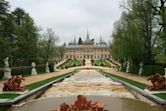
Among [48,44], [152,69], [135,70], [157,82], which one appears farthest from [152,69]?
[48,44]

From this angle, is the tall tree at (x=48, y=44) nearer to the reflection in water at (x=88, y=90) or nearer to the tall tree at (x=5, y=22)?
the tall tree at (x=5, y=22)

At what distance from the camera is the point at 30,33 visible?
5666cm

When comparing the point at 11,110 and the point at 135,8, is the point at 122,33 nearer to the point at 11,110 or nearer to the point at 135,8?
the point at 135,8

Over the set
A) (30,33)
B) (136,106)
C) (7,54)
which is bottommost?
(136,106)

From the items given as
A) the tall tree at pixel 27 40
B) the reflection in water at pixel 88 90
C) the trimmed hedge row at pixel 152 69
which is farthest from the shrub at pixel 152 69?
the tall tree at pixel 27 40

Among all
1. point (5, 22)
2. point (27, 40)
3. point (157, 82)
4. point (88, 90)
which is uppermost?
point (5, 22)

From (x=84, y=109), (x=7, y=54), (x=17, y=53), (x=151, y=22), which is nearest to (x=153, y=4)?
(x=151, y=22)

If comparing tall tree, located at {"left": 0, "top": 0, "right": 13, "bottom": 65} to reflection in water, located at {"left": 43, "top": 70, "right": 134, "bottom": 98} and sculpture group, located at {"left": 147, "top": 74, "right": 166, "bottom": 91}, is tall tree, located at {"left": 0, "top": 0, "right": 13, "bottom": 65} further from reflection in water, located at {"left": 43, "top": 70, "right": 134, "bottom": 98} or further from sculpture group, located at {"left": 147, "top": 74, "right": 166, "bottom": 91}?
sculpture group, located at {"left": 147, "top": 74, "right": 166, "bottom": 91}

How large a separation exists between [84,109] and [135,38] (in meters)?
36.5

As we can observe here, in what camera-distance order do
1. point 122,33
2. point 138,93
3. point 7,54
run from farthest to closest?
point 122,33
point 7,54
point 138,93

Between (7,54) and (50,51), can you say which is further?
(50,51)

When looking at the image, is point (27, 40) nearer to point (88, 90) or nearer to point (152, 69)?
point (152, 69)

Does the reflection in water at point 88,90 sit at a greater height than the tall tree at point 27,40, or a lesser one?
lesser

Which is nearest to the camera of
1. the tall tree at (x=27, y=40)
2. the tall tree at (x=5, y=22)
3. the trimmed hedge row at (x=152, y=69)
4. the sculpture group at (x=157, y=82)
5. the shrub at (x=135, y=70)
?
the sculpture group at (x=157, y=82)
